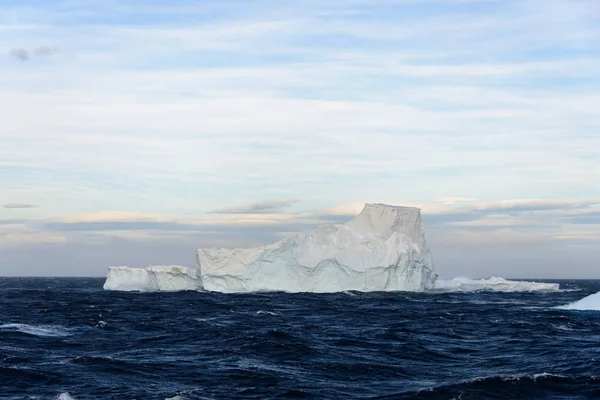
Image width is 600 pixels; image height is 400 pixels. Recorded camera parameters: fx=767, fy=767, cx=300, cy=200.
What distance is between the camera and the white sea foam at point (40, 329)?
26.7 metres

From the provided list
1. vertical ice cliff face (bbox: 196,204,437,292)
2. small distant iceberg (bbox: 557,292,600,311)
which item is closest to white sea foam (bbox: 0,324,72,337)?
small distant iceberg (bbox: 557,292,600,311)

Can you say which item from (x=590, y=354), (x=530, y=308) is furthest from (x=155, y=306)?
(x=590, y=354)

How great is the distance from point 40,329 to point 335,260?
28.6 m

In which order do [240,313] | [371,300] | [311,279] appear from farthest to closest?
[311,279]
[371,300]
[240,313]

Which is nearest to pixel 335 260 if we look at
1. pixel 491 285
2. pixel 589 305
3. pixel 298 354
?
pixel 589 305

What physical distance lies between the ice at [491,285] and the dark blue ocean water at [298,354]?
29.8 m

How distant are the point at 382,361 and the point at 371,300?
89.2 feet

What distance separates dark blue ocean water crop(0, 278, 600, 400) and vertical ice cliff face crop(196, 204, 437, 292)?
628 inches

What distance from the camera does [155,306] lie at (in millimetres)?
42125

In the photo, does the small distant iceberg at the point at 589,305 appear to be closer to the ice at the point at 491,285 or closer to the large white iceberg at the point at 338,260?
the large white iceberg at the point at 338,260

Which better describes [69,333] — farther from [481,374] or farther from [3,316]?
[481,374]

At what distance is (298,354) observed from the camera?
2216cm

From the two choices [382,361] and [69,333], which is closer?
[382,361]

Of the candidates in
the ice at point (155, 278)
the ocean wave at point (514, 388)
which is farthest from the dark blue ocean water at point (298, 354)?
the ice at point (155, 278)
